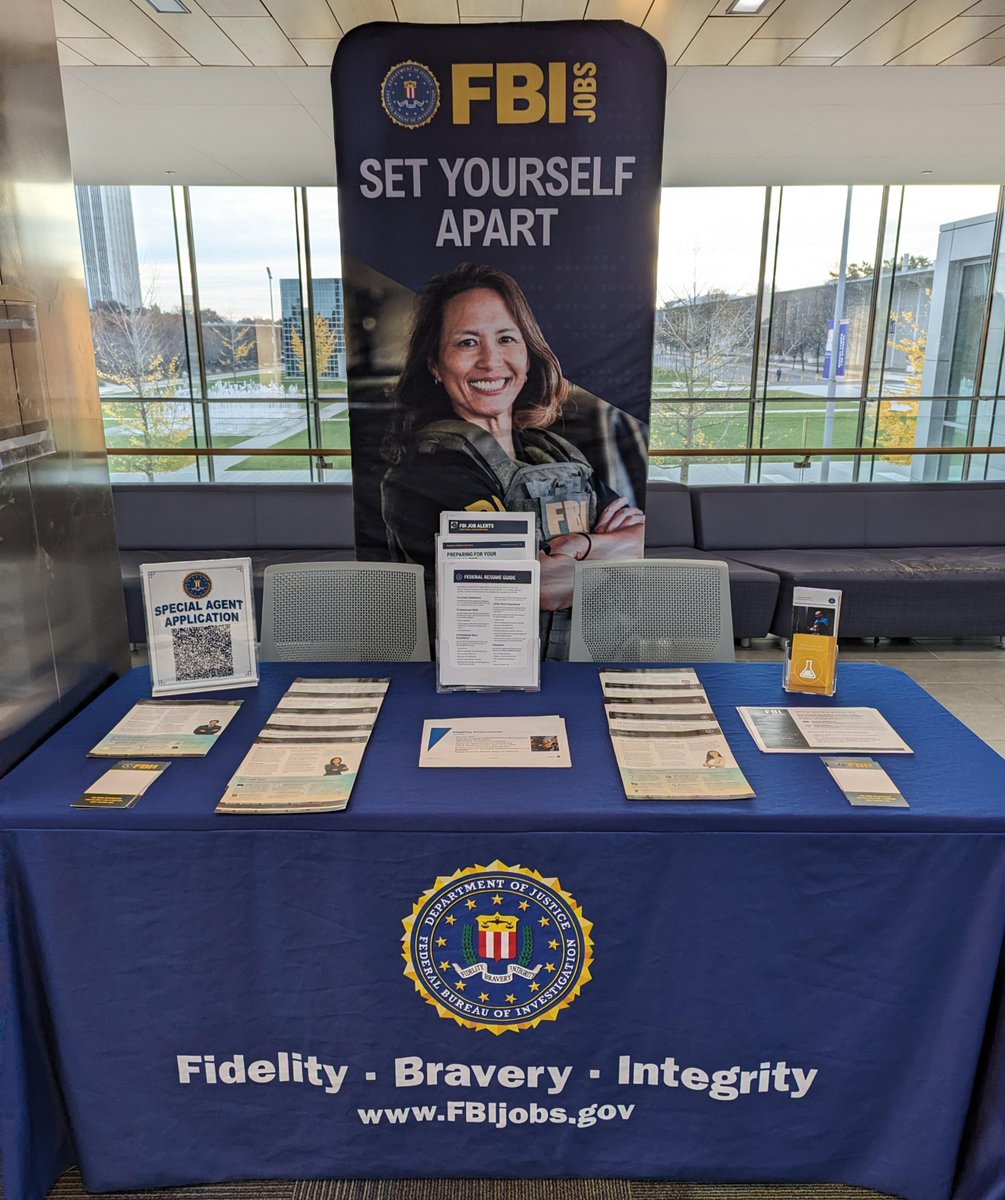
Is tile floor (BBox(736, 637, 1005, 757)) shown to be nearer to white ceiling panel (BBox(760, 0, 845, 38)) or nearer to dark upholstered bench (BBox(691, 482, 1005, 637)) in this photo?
dark upholstered bench (BBox(691, 482, 1005, 637))

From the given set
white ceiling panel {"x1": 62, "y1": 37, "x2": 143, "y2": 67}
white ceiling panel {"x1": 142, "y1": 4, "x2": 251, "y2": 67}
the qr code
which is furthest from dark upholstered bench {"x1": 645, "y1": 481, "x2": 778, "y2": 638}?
white ceiling panel {"x1": 62, "y1": 37, "x2": 143, "y2": 67}

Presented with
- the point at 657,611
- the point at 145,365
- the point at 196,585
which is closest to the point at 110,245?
the point at 145,365

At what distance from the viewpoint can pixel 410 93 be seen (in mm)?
2604

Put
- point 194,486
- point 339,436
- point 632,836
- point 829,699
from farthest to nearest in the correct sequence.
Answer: point 339,436 < point 194,486 < point 829,699 < point 632,836

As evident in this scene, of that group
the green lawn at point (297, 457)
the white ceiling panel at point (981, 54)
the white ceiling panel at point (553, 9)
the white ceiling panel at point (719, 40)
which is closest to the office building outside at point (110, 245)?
the green lawn at point (297, 457)

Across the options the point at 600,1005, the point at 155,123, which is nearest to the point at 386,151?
the point at 600,1005

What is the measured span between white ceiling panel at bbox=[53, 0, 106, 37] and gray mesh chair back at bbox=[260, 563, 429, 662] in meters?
2.65

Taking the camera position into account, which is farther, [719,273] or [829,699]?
[719,273]

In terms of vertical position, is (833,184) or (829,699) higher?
(833,184)

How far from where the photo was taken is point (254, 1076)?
1578 mm

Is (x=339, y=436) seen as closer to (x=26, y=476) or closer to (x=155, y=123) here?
(x=155, y=123)

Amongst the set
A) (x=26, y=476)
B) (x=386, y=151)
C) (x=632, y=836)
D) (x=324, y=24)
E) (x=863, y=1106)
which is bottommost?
(x=863, y=1106)

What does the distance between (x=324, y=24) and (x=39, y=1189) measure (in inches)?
157

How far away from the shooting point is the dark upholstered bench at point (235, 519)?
5.39 meters
